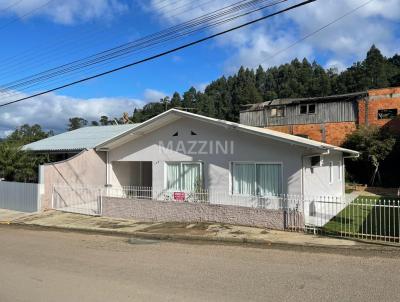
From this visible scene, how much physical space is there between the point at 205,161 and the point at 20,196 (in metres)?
9.28

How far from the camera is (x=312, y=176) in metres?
15.8

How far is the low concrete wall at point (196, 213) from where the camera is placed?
12992 millimetres

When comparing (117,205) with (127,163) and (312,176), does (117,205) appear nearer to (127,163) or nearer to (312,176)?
(127,163)

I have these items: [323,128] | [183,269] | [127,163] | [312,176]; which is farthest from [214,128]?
[323,128]

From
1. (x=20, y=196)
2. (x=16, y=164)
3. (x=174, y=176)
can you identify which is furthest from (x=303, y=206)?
(x=16, y=164)

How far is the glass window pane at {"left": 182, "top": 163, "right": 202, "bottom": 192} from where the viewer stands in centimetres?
1669

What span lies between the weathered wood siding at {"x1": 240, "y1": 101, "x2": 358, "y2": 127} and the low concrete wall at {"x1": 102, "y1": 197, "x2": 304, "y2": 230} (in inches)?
1076

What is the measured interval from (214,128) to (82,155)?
7048 mm

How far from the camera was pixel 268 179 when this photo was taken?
15008mm

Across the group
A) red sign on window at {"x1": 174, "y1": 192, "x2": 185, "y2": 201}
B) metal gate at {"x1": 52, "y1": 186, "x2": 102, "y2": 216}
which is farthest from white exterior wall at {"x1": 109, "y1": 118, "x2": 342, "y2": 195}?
metal gate at {"x1": 52, "y1": 186, "x2": 102, "y2": 216}

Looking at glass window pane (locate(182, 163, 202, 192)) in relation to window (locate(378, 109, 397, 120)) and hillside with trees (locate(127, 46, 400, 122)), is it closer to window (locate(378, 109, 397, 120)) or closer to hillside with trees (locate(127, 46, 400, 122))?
window (locate(378, 109, 397, 120))

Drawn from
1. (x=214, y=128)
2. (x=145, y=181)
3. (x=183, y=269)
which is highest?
(x=214, y=128)

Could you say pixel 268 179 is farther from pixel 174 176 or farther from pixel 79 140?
pixel 79 140
